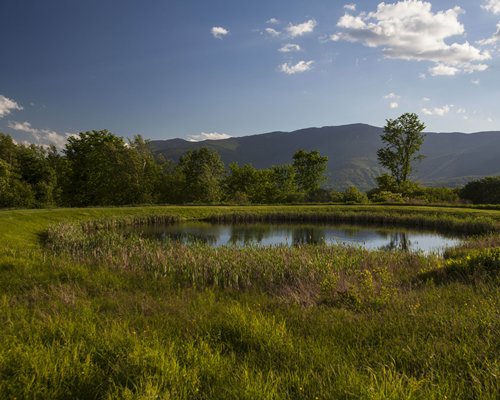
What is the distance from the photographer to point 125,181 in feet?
230

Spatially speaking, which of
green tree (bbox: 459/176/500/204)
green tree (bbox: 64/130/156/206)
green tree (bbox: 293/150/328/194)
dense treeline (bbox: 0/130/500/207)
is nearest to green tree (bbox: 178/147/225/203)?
dense treeline (bbox: 0/130/500/207)

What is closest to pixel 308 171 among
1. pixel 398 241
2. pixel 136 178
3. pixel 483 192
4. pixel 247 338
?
pixel 483 192

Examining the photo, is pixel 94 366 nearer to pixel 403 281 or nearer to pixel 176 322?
pixel 176 322

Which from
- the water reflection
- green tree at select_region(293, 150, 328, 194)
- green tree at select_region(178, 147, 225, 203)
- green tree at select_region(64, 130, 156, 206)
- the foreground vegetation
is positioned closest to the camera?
the foreground vegetation

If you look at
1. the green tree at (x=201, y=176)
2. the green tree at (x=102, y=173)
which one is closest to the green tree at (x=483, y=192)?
the green tree at (x=201, y=176)

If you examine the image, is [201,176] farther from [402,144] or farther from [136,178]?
[402,144]

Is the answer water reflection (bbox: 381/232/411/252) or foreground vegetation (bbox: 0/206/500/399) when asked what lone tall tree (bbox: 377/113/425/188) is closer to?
water reflection (bbox: 381/232/411/252)

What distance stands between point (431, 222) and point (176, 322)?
120ft

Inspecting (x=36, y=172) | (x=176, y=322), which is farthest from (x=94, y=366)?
(x=36, y=172)

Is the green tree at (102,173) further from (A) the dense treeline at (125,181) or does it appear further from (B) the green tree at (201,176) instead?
(B) the green tree at (201,176)

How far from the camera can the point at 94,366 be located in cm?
475

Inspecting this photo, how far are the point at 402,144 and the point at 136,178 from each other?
5692 centimetres

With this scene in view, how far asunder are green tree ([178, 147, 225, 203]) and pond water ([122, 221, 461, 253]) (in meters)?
34.9

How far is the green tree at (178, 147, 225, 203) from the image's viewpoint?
75.5 metres
